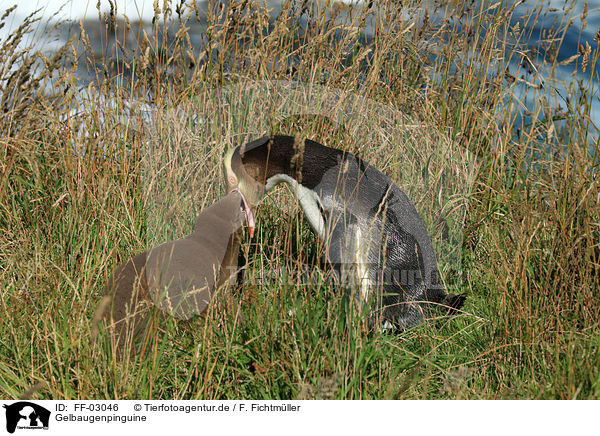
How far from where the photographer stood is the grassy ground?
83.2 inches

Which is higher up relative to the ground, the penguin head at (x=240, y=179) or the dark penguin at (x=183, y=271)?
the penguin head at (x=240, y=179)

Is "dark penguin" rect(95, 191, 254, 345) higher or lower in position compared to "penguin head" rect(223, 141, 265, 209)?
lower

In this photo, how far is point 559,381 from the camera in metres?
2.02

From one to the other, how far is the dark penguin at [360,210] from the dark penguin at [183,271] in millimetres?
340

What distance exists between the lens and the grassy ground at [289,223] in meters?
2.11

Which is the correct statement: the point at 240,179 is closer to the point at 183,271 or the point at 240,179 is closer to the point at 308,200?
the point at 308,200

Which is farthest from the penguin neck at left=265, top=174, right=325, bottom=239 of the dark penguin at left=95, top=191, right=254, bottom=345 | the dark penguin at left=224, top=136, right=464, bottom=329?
the dark penguin at left=95, top=191, right=254, bottom=345

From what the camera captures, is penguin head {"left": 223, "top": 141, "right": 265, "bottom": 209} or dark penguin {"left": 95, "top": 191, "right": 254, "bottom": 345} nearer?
dark penguin {"left": 95, "top": 191, "right": 254, "bottom": 345}

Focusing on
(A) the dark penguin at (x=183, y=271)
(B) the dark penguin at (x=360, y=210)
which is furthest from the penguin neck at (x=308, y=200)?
(A) the dark penguin at (x=183, y=271)

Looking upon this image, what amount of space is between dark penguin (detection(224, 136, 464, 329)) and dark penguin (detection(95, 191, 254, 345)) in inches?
13.4

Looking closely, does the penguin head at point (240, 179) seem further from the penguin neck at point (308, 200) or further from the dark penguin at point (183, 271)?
the dark penguin at point (183, 271)

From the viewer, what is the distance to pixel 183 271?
2.35 m

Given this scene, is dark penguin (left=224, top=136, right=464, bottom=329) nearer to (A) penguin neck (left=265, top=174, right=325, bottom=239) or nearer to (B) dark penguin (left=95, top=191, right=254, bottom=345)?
(A) penguin neck (left=265, top=174, right=325, bottom=239)

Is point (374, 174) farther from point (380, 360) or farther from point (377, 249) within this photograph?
point (380, 360)
